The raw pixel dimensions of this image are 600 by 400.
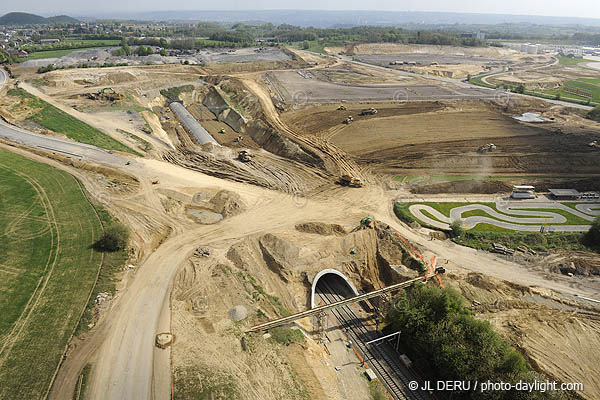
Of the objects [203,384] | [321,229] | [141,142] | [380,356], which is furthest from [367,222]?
[141,142]

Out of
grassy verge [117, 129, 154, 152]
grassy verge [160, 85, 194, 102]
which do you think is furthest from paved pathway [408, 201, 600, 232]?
grassy verge [160, 85, 194, 102]

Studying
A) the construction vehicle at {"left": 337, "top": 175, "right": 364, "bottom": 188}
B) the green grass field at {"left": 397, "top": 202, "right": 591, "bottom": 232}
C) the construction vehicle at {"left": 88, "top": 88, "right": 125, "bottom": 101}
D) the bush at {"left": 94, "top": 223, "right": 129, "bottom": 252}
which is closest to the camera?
the bush at {"left": 94, "top": 223, "right": 129, "bottom": 252}

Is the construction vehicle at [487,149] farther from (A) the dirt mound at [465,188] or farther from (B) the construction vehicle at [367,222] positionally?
(B) the construction vehicle at [367,222]

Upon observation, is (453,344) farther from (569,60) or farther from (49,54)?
(569,60)

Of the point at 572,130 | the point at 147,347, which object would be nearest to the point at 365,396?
the point at 147,347

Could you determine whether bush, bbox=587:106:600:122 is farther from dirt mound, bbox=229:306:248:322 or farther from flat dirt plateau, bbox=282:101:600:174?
dirt mound, bbox=229:306:248:322

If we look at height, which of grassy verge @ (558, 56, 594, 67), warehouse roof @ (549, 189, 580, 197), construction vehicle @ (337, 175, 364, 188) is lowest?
warehouse roof @ (549, 189, 580, 197)
